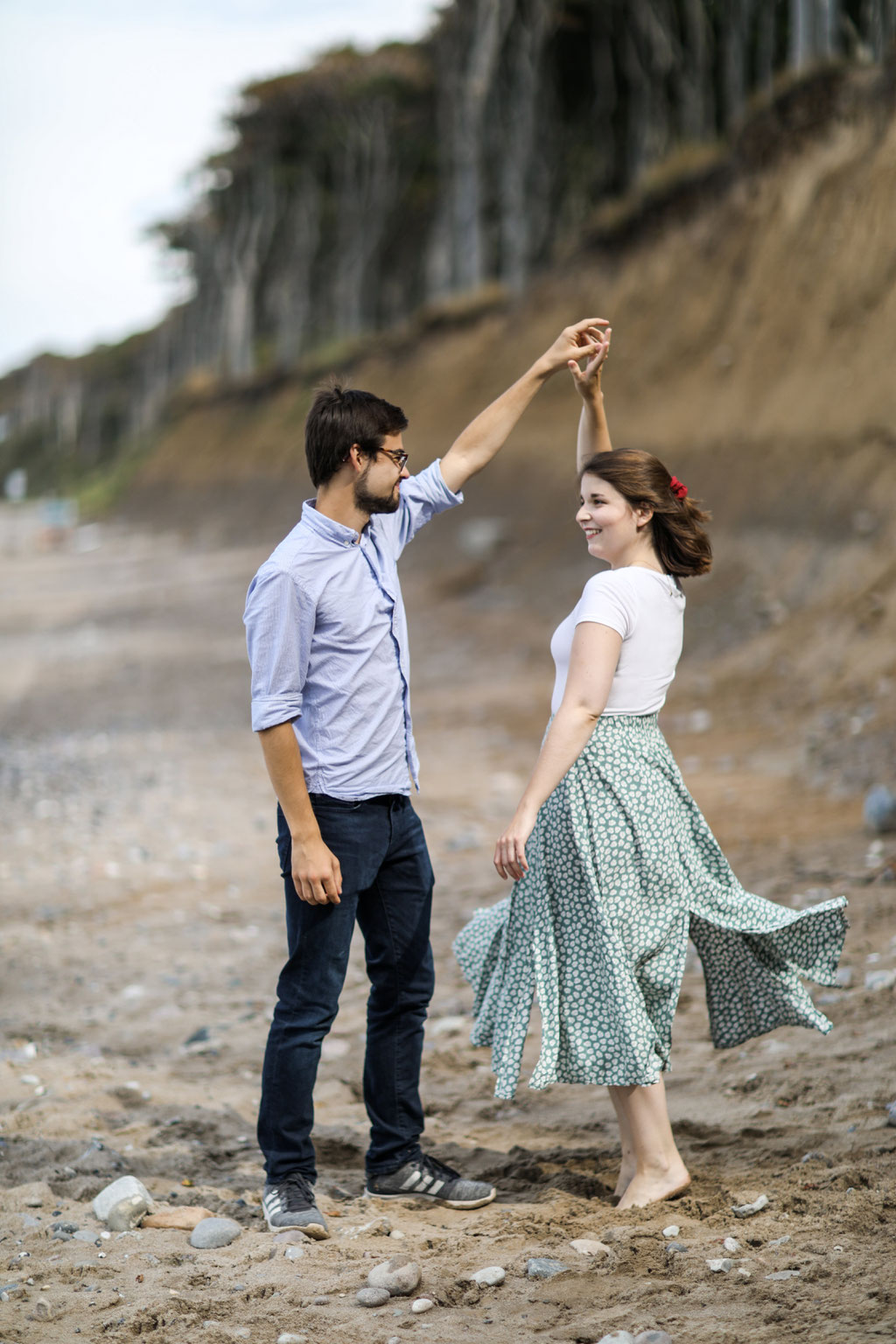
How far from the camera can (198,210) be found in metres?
49.7

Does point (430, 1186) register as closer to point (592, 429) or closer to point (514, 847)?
point (514, 847)

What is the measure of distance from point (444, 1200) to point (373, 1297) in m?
0.69

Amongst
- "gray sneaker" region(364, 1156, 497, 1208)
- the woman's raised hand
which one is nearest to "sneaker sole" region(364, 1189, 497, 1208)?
"gray sneaker" region(364, 1156, 497, 1208)

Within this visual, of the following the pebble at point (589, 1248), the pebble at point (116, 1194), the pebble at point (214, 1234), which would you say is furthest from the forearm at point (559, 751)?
the pebble at point (116, 1194)

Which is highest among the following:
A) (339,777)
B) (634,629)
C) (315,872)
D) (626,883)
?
(634,629)

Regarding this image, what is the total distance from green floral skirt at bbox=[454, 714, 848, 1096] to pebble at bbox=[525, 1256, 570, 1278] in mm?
412

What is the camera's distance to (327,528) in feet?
11.5

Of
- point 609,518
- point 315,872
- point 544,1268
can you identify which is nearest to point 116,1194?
point 315,872

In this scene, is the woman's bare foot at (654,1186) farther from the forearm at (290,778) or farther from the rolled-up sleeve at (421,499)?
the rolled-up sleeve at (421,499)

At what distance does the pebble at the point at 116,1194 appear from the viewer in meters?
3.59

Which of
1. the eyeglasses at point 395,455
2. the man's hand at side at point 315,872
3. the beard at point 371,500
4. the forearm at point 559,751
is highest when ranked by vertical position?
the eyeglasses at point 395,455

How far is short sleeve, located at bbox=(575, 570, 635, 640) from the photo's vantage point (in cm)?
343

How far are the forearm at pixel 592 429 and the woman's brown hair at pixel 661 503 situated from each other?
34 centimetres

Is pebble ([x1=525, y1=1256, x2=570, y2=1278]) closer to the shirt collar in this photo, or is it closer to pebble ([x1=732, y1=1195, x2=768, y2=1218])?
pebble ([x1=732, y1=1195, x2=768, y2=1218])
